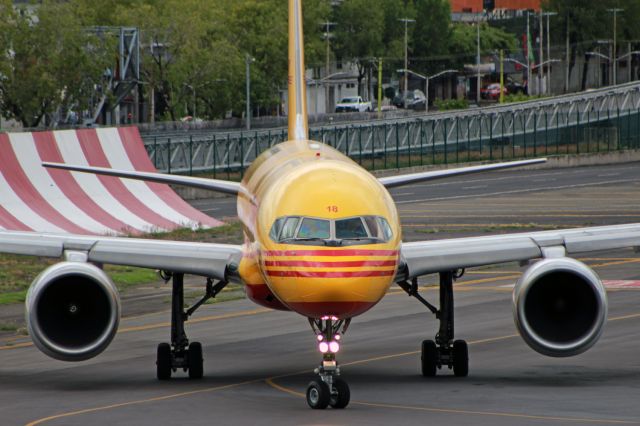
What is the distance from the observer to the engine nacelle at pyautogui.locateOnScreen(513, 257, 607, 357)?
70.4 ft

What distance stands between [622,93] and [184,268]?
113 meters

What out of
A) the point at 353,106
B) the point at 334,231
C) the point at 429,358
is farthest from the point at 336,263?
the point at 353,106

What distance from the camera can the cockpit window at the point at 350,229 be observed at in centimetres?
1969

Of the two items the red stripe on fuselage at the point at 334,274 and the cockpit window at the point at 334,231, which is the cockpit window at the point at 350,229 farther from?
the red stripe on fuselage at the point at 334,274

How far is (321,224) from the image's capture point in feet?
65.0

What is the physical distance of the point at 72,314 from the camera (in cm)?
2206

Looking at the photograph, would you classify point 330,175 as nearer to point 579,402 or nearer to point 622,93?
point 579,402

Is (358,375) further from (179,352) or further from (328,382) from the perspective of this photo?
(328,382)

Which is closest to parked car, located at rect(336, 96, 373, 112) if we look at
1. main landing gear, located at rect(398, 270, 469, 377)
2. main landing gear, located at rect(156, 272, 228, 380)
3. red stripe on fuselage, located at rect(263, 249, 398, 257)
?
main landing gear, located at rect(398, 270, 469, 377)

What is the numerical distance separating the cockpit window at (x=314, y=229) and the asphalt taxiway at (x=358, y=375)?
229 centimetres

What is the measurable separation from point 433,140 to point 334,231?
241 ft

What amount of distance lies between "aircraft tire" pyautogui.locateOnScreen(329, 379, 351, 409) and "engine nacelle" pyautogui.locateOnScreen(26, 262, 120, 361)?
3.76 m

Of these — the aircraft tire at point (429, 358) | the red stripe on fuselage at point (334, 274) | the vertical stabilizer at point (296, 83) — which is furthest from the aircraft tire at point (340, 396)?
the vertical stabilizer at point (296, 83)

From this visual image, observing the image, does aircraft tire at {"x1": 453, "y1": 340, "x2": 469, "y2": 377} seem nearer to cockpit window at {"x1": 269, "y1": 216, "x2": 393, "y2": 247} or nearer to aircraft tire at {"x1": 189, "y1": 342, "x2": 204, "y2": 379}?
aircraft tire at {"x1": 189, "y1": 342, "x2": 204, "y2": 379}
